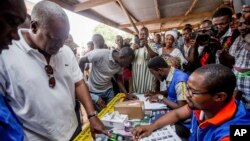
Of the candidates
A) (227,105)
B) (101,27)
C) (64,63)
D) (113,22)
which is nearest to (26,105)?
(64,63)

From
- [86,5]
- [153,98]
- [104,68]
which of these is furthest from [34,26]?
[86,5]

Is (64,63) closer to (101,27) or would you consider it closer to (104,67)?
(104,67)

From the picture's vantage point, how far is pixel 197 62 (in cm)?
320

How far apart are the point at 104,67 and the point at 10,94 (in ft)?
7.02

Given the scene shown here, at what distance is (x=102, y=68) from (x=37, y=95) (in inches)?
80.8

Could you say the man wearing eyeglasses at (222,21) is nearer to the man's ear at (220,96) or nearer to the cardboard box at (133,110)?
the cardboard box at (133,110)

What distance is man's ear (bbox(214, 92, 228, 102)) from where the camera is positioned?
139 cm

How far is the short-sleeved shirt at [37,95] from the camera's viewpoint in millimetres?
1263

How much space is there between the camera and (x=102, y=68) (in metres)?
3.35

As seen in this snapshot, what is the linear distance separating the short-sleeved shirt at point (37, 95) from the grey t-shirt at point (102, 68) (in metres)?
1.79

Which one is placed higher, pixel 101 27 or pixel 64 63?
pixel 101 27

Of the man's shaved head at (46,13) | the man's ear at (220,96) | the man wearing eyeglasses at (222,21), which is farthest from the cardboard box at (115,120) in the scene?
the man wearing eyeglasses at (222,21)

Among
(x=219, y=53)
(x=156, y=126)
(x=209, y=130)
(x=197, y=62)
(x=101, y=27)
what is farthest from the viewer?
(x=101, y=27)

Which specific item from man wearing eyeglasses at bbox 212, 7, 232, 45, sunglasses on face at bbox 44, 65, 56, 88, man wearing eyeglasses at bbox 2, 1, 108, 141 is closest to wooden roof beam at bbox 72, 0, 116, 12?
man wearing eyeglasses at bbox 212, 7, 232, 45
